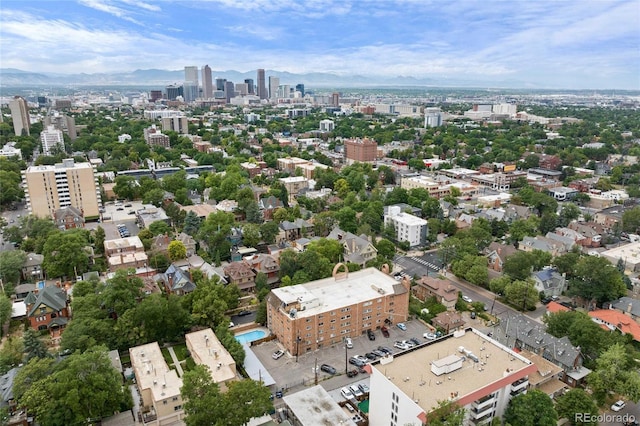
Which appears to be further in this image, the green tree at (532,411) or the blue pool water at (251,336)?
the blue pool water at (251,336)

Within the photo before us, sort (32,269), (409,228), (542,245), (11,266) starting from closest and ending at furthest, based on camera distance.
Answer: (11,266) → (32,269) → (542,245) → (409,228)

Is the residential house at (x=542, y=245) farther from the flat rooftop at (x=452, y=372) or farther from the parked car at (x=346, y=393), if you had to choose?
the parked car at (x=346, y=393)

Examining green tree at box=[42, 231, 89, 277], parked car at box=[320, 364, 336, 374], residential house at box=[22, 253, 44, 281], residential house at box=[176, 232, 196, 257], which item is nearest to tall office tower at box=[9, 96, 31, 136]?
residential house at box=[22, 253, 44, 281]

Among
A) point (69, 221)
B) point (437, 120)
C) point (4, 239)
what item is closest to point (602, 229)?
point (69, 221)

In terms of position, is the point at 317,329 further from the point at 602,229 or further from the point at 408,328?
the point at 602,229

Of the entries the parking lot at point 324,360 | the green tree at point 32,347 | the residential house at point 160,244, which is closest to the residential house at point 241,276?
the parking lot at point 324,360

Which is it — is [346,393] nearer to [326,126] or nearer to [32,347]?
[32,347]

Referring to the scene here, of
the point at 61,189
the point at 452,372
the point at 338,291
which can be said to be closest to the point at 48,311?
the point at 338,291
